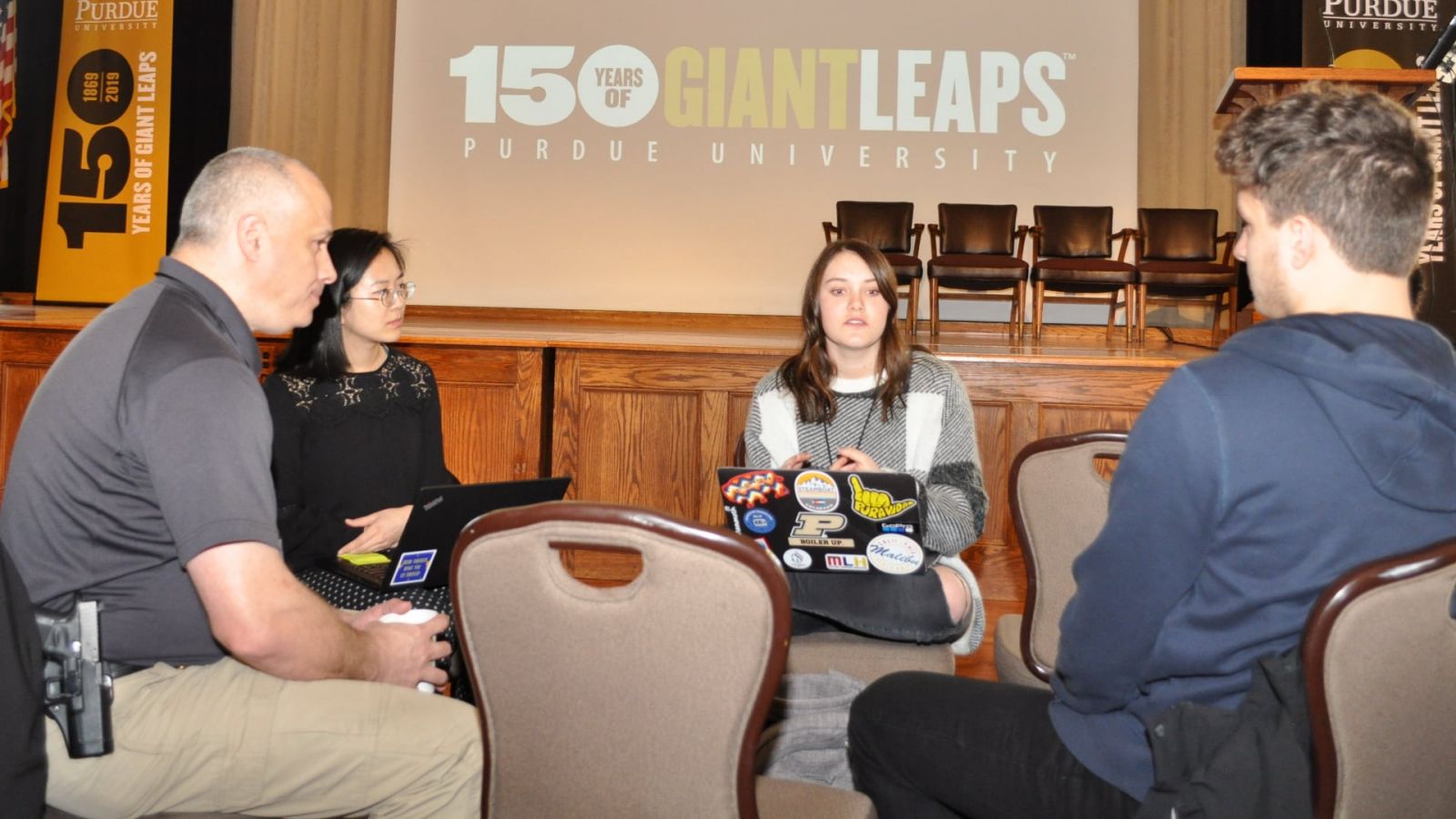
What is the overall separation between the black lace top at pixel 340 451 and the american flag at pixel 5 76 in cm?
678

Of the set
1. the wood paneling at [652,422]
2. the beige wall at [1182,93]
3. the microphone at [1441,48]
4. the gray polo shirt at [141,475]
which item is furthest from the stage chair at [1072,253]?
the gray polo shirt at [141,475]

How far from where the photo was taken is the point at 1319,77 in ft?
16.0

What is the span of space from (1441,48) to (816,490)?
365cm

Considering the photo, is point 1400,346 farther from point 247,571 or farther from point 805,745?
point 247,571

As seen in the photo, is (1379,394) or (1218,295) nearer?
(1379,394)

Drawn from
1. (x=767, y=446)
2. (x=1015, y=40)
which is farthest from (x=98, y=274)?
(x=767, y=446)

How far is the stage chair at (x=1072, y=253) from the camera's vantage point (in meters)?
7.09

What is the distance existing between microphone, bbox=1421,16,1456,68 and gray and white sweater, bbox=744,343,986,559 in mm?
2782

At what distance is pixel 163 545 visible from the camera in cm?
160

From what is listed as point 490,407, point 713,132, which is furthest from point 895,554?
point 713,132

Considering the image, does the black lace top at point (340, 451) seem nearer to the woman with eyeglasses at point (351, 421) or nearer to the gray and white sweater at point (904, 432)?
the woman with eyeglasses at point (351, 421)

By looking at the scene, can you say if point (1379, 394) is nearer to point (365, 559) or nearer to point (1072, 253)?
point (365, 559)

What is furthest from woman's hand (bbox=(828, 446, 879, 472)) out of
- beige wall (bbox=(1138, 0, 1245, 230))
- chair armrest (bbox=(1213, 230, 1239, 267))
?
beige wall (bbox=(1138, 0, 1245, 230))

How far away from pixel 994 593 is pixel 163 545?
3.21 meters
